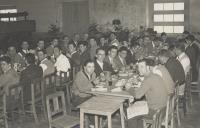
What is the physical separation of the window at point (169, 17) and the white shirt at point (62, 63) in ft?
21.7

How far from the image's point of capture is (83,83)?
20.9ft

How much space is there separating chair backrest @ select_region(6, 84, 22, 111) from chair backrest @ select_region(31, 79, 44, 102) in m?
0.25

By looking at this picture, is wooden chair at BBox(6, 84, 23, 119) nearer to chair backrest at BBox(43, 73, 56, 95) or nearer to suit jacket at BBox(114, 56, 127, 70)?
chair backrest at BBox(43, 73, 56, 95)

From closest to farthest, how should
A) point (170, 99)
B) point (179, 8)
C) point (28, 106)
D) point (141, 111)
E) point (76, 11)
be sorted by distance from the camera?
1. point (170, 99)
2. point (141, 111)
3. point (28, 106)
4. point (179, 8)
5. point (76, 11)

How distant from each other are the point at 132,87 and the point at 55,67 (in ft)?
8.47

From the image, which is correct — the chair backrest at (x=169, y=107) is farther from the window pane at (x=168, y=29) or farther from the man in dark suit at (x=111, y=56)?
the window pane at (x=168, y=29)

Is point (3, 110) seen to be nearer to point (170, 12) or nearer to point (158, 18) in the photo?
point (158, 18)

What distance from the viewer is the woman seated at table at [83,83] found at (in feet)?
20.9

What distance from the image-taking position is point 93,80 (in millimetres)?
6859

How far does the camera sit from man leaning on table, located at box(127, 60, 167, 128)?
565 cm

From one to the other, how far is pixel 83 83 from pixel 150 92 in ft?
4.28

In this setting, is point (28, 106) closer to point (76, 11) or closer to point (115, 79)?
point (115, 79)

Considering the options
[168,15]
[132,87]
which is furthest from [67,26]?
[132,87]

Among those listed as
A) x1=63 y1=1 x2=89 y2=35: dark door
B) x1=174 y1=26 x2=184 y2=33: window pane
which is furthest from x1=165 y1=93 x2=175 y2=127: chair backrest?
x1=63 y1=1 x2=89 y2=35: dark door
